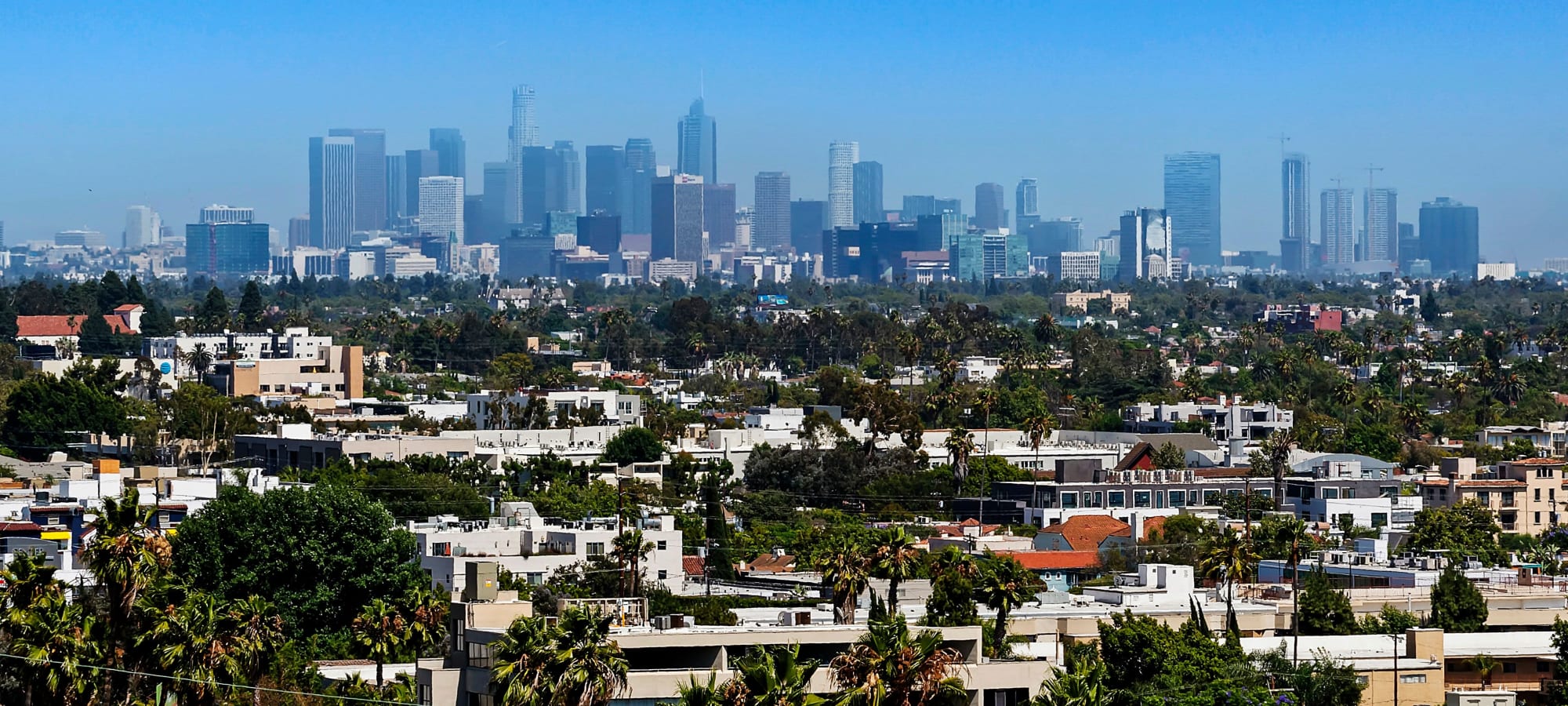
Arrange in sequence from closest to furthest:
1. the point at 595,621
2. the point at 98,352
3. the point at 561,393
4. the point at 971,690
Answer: the point at 595,621
the point at 971,690
the point at 561,393
the point at 98,352

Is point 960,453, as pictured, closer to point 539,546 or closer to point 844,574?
point 539,546

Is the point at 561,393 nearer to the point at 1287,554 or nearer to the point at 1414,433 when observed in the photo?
the point at 1414,433

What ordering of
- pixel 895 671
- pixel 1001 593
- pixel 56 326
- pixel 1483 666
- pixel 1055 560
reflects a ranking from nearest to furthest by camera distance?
pixel 895 671, pixel 1483 666, pixel 1001 593, pixel 1055 560, pixel 56 326

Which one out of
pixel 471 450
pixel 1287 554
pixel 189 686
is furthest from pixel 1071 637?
pixel 471 450

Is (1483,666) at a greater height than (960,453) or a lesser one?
lesser

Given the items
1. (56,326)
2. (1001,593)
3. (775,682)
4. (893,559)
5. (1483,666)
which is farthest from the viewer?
(56,326)

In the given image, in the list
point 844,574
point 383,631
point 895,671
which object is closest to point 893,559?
point 844,574

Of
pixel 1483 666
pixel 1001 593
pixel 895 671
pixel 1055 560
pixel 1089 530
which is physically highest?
pixel 895 671
